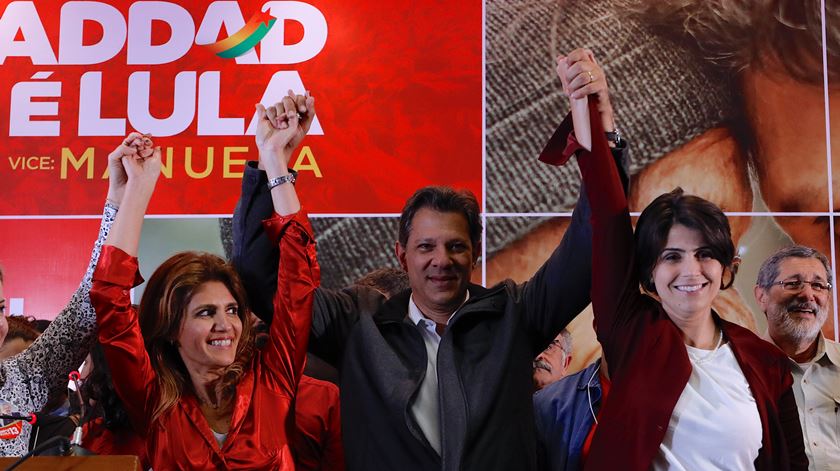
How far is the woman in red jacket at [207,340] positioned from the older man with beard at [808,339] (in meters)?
1.72

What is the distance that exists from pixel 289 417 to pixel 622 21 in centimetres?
284

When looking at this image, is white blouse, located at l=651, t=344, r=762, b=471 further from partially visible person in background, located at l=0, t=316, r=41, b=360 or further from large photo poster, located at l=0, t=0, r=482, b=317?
large photo poster, located at l=0, t=0, r=482, b=317

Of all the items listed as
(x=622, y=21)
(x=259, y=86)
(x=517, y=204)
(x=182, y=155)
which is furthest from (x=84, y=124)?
(x=622, y=21)

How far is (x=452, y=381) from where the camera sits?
2.15 meters

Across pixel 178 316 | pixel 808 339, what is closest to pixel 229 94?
pixel 178 316

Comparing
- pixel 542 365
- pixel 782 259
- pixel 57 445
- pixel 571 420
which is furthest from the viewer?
pixel 542 365

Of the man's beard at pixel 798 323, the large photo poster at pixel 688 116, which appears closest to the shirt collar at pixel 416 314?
the man's beard at pixel 798 323

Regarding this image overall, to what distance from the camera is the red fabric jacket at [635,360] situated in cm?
192

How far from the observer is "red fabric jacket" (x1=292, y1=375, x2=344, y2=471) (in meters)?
2.59

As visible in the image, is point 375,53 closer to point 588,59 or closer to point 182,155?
point 182,155

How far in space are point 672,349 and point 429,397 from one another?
542mm

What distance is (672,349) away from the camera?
6.48 ft

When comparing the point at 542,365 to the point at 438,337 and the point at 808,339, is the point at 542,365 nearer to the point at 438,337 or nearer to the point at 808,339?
the point at 808,339

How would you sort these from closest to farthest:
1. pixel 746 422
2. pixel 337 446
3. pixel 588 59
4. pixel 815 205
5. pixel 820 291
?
pixel 746 422 → pixel 588 59 → pixel 337 446 → pixel 820 291 → pixel 815 205
